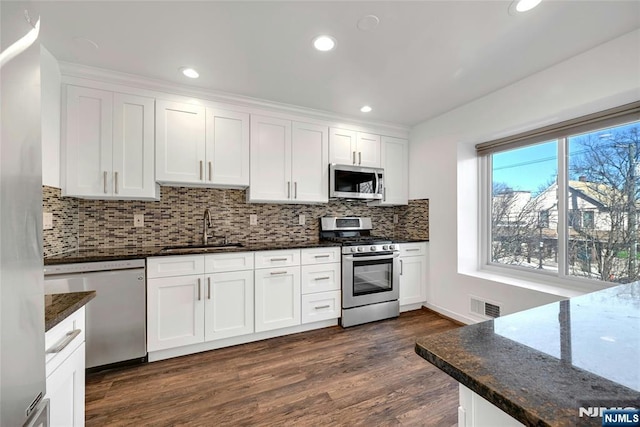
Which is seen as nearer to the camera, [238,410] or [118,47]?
[238,410]

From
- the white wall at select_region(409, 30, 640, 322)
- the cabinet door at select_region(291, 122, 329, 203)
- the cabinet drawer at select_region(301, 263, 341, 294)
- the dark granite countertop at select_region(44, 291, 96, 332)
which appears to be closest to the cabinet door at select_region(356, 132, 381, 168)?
the cabinet door at select_region(291, 122, 329, 203)

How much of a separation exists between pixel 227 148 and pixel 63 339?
80.7 inches

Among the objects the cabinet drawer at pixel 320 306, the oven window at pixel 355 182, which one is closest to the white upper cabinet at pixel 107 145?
the cabinet drawer at pixel 320 306

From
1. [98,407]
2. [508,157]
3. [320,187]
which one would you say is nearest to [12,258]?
[98,407]

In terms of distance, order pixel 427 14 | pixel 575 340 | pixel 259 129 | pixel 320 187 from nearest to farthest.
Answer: pixel 575 340 → pixel 427 14 → pixel 259 129 → pixel 320 187

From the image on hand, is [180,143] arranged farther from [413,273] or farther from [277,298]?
[413,273]

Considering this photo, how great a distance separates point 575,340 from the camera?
2.11 feet

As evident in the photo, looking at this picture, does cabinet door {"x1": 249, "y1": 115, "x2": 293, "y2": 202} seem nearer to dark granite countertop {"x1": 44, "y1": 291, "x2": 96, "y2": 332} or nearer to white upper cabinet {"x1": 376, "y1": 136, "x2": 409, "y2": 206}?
white upper cabinet {"x1": 376, "y1": 136, "x2": 409, "y2": 206}

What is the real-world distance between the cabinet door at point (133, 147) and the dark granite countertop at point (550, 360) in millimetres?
2606

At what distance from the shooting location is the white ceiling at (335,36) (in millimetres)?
1544

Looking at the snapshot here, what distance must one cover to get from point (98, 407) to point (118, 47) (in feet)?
8.23

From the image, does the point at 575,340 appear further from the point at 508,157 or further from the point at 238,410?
the point at 508,157

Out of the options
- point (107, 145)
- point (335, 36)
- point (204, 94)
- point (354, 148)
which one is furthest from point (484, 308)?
point (107, 145)

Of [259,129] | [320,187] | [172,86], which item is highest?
[172,86]
